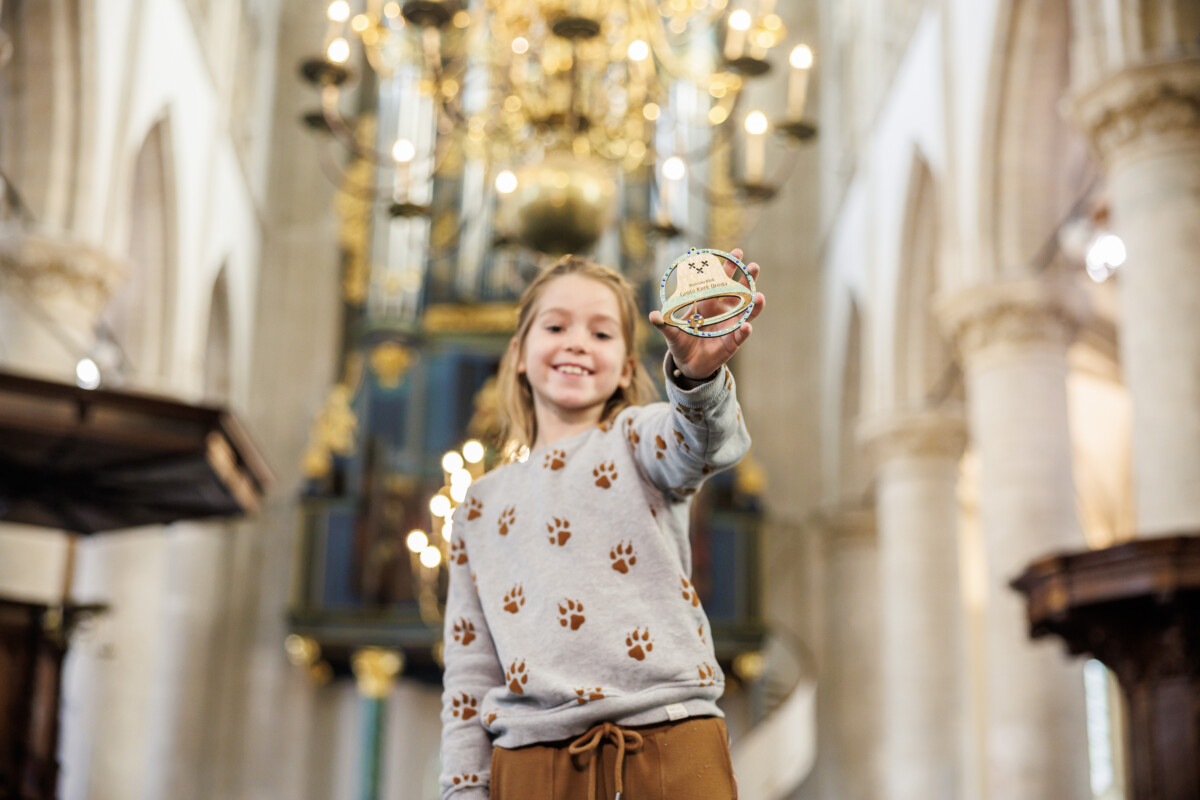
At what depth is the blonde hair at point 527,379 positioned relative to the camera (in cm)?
233

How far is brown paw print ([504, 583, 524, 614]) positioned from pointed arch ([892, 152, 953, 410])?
10845mm

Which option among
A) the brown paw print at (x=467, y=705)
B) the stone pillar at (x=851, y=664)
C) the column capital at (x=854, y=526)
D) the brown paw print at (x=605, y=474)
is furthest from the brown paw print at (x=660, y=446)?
the column capital at (x=854, y=526)

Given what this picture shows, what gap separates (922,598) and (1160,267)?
568 centimetres

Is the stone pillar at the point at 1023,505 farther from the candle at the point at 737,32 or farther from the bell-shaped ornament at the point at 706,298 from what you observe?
the bell-shaped ornament at the point at 706,298

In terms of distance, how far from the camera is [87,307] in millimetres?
10289

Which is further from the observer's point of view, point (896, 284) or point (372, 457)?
point (372, 457)

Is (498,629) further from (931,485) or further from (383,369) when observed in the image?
(383,369)

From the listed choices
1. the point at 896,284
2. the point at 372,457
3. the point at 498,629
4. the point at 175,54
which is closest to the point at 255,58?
the point at 175,54

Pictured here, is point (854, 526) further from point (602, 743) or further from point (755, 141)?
point (602, 743)

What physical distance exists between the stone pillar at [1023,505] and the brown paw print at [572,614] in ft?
24.2

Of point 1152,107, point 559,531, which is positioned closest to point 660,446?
point 559,531

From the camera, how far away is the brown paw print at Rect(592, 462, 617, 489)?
2193 mm

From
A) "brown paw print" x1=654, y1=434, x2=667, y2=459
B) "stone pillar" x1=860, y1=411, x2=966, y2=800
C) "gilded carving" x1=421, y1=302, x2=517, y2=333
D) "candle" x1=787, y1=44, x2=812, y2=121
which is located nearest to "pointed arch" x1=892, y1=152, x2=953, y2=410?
"stone pillar" x1=860, y1=411, x2=966, y2=800

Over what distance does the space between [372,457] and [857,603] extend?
5260mm
